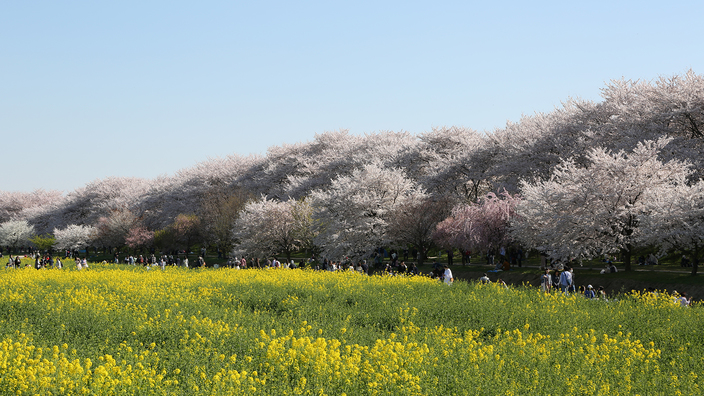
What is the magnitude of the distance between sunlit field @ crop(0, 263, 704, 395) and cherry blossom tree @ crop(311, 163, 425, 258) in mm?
22956

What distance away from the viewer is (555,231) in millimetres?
33688

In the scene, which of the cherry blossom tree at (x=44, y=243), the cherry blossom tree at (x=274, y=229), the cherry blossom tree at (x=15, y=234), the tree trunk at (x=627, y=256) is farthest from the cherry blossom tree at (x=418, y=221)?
the cherry blossom tree at (x=15, y=234)

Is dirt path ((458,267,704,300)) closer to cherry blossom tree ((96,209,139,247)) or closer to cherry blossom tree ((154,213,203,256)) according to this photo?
cherry blossom tree ((154,213,203,256))

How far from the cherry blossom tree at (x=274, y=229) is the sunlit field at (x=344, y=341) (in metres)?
29.0

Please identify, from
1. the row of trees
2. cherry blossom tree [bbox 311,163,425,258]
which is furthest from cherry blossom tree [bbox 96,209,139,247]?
cherry blossom tree [bbox 311,163,425,258]

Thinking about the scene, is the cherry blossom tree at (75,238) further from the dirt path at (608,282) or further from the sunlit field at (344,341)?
the dirt path at (608,282)

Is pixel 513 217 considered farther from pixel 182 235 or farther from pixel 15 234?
pixel 15 234

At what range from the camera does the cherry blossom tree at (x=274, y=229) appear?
53844mm

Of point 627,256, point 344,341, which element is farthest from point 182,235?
point 344,341

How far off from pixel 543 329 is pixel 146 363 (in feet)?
33.0

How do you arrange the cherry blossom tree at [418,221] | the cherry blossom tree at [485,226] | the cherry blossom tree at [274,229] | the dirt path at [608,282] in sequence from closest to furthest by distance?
the dirt path at [608,282]
the cherry blossom tree at [485,226]
the cherry blossom tree at [418,221]
the cherry blossom tree at [274,229]

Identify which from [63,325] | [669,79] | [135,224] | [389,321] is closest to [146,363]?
[63,325]

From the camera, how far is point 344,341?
12.8 meters

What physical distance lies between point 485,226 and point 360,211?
38.0 feet
